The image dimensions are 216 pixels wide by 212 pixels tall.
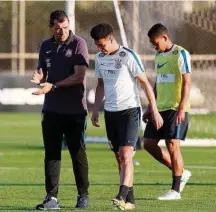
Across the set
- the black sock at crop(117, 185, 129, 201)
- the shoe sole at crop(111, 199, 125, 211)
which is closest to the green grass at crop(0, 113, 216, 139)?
the black sock at crop(117, 185, 129, 201)

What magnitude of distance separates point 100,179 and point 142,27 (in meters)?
9.32

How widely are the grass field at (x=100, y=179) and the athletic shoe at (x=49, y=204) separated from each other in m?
0.10

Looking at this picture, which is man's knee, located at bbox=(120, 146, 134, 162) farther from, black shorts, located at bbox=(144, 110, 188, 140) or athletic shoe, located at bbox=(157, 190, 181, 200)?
black shorts, located at bbox=(144, 110, 188, 140)

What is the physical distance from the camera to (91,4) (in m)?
29.1

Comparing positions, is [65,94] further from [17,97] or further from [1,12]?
[1,12]

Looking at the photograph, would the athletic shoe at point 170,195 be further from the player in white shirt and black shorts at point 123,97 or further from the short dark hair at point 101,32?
the short dark hair at point 101,32

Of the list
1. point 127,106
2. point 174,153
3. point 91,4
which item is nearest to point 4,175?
point 174,153

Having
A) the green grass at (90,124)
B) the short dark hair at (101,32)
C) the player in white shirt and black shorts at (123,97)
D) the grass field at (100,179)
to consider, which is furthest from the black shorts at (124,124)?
the green grass at (90,124)

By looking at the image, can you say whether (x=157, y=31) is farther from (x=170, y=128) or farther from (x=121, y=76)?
(x=121, y=76)

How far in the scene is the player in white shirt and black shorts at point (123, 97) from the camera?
1182 cm

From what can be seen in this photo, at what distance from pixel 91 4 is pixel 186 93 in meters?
16.2

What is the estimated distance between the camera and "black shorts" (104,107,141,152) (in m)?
12.0

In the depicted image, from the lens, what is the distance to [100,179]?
1559 centimetres

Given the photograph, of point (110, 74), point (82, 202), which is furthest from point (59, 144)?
point (110, 74)
